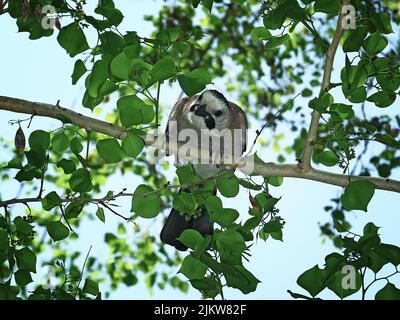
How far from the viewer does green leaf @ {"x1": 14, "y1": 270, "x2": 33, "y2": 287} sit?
3080 millimetres

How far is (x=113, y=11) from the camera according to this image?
2.84m

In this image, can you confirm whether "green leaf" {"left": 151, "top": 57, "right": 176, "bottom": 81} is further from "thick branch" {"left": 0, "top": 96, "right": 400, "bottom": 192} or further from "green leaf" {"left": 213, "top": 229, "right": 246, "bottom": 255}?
"green leaf" {"left": 213, "top": 229, "right": 246, "bottom": 255}

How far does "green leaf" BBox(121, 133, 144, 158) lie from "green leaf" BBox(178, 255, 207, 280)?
1.81ft

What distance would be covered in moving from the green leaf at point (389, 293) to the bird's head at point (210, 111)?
7.66ft

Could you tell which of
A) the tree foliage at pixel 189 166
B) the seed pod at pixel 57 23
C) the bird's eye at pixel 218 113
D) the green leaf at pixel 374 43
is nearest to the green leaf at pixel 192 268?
the tree foliage at pixel 189 166

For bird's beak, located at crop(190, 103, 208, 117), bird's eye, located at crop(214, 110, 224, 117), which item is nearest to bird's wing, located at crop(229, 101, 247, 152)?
bird's eye, located at crop(214, 110, 224, 117)

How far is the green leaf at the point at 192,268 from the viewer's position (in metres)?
2.69

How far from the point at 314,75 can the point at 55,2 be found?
6.17 meters

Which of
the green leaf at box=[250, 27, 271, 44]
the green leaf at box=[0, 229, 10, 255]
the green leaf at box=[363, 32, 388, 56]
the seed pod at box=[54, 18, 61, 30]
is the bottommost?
the green leaf at box=[0, 229, 10, 255]

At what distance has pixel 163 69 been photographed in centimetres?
262

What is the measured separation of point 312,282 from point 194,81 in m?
1.08

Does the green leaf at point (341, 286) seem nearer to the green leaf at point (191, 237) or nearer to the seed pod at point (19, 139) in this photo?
the green leaf at point (191, 237)
